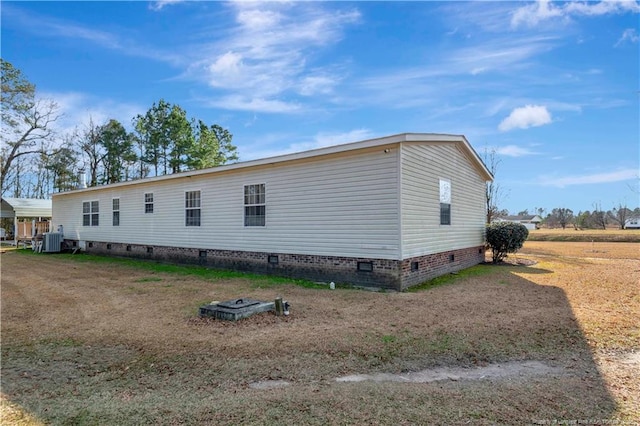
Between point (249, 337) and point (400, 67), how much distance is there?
963 centimetres

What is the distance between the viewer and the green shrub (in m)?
13.4

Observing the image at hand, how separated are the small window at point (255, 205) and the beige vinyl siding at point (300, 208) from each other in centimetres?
Result: 16

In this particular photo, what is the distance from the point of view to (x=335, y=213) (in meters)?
9.13

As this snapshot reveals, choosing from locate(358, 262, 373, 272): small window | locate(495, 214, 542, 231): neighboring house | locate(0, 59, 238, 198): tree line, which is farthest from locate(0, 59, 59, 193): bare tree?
locate(495, 214, 542, 231): neighboring house

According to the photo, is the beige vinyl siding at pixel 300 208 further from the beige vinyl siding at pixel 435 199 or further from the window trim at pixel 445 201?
the window trim at pixel 445 201

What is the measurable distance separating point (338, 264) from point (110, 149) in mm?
29415

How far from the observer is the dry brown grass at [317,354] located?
297 centimetres

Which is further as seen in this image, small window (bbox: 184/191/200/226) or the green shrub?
the green shrub

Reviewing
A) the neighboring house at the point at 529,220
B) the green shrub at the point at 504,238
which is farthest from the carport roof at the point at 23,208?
the neighboring house at the point at 529,220

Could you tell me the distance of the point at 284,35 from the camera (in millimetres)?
10531

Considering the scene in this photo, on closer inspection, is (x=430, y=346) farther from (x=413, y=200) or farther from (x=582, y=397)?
(x=413, y=200)

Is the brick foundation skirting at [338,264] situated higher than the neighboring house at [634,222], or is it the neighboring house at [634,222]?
the neighboring house at [634,222]

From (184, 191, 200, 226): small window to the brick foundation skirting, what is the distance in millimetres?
1043

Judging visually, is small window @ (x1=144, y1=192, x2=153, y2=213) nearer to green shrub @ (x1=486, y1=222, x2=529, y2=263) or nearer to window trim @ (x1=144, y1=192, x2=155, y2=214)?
window trim @ (x1=144, y1=192, x2=155, y2=214)
